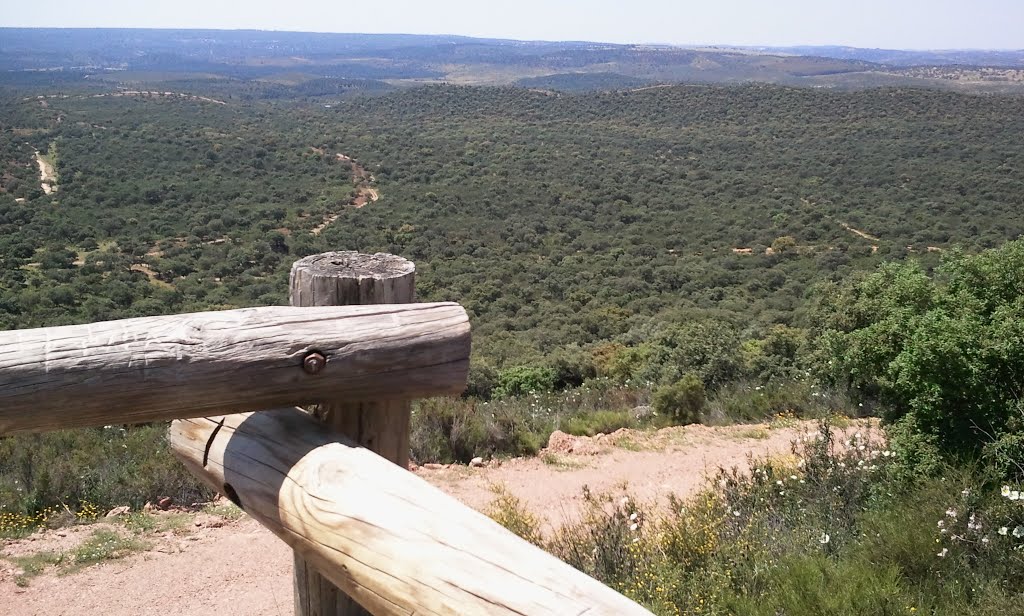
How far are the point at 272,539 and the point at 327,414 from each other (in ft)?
12.0

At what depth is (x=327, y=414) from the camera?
174 cm

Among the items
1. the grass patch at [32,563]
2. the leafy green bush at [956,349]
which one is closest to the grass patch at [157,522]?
the grass patch at [32,563]

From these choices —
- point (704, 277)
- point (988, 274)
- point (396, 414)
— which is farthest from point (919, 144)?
point (396, 414)

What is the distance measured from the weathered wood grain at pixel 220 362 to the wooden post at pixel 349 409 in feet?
0.37

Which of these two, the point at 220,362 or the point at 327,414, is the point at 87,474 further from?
the point at 220,362

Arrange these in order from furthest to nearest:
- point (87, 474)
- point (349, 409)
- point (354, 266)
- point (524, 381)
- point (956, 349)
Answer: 1. point (524, 381)
2. point (87, 474)
3. point (956, 349)
4. point (354, 266)
5. point (349, 409)

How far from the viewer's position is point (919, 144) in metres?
51.4

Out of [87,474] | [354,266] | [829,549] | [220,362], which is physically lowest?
[87,474]

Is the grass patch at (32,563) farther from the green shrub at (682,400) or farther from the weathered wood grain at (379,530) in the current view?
the green shrub at (682,400)

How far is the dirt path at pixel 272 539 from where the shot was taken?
13.6 feet

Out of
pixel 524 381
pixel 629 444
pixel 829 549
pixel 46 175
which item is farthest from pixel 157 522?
pixel 46 175

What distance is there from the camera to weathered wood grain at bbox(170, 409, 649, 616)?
1.12 m

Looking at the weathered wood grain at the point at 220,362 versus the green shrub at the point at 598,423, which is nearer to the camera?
the weathered wood grain at the point at 220,362

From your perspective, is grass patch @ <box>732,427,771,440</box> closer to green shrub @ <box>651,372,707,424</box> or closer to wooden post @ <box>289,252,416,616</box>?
green shrub @ <box>651,372,707,424</box>
